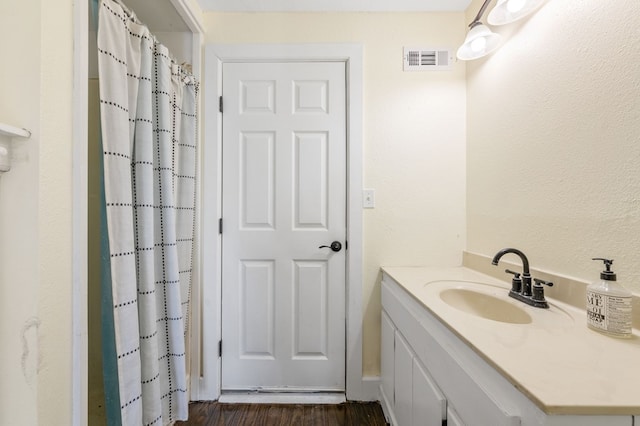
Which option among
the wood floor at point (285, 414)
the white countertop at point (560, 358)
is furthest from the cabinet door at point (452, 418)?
the wood floor at point (285, 414)

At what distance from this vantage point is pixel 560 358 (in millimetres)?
612

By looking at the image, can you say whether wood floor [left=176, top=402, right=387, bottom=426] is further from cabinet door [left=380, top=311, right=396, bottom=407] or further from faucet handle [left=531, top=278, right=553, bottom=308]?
faucet handle [left=531, top=278, right=553, bottom=308]

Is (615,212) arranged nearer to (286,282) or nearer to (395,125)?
(395,125)

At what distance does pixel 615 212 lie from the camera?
2.71 feet

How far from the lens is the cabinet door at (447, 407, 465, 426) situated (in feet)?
2.47

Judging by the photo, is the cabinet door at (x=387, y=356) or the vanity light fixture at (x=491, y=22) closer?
the vanity light fixture at (x=491, y=22)

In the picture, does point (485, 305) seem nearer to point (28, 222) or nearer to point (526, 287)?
point (526, 287)

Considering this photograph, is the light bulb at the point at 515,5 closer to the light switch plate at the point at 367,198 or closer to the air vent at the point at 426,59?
the air vent at the point at 426,59

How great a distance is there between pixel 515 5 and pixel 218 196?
173 cm

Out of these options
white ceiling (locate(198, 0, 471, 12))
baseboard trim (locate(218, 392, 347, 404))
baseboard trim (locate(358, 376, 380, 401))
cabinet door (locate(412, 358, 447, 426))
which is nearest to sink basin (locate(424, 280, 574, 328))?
cabinet door (locate(412, 358, 447, 426))

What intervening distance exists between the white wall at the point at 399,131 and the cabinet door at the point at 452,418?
32.9 inches

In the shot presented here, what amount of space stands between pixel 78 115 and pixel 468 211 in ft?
6.21

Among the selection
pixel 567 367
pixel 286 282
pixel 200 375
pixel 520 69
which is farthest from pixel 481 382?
pixel 200 375

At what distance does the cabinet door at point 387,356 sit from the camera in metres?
1.37
